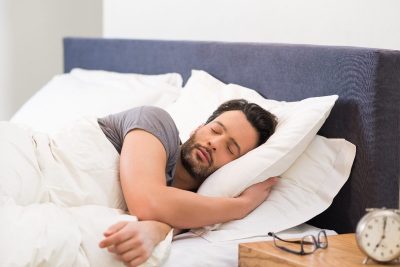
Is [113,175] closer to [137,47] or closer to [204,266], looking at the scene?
[204,266]

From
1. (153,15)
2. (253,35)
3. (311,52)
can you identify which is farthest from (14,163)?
(153,15)

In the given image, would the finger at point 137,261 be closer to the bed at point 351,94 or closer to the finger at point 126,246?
the finger at point 126,246

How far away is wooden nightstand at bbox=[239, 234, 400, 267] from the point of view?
5.26 ft

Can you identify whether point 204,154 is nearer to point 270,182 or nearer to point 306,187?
point 270,182

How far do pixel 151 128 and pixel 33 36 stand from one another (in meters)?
2.57

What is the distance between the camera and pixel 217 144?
2.07 metres

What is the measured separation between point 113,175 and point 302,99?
25.3 inches

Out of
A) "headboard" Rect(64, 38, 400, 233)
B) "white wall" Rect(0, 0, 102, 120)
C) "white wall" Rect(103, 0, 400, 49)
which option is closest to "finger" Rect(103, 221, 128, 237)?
"headboard" Rect(64, 38, 400, 233)

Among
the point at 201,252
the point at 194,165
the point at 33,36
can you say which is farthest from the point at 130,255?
the point at 33,36

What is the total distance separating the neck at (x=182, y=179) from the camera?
83.5 inches

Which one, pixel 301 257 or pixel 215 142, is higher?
pixel 215 142

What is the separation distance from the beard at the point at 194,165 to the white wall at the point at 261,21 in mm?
631

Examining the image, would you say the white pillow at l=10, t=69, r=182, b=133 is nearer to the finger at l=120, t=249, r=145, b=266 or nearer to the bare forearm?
the bare forearm

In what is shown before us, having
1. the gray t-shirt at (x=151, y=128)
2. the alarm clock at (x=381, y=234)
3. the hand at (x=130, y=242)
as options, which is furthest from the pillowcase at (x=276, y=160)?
the alarm clock at (x=381, y=234)
